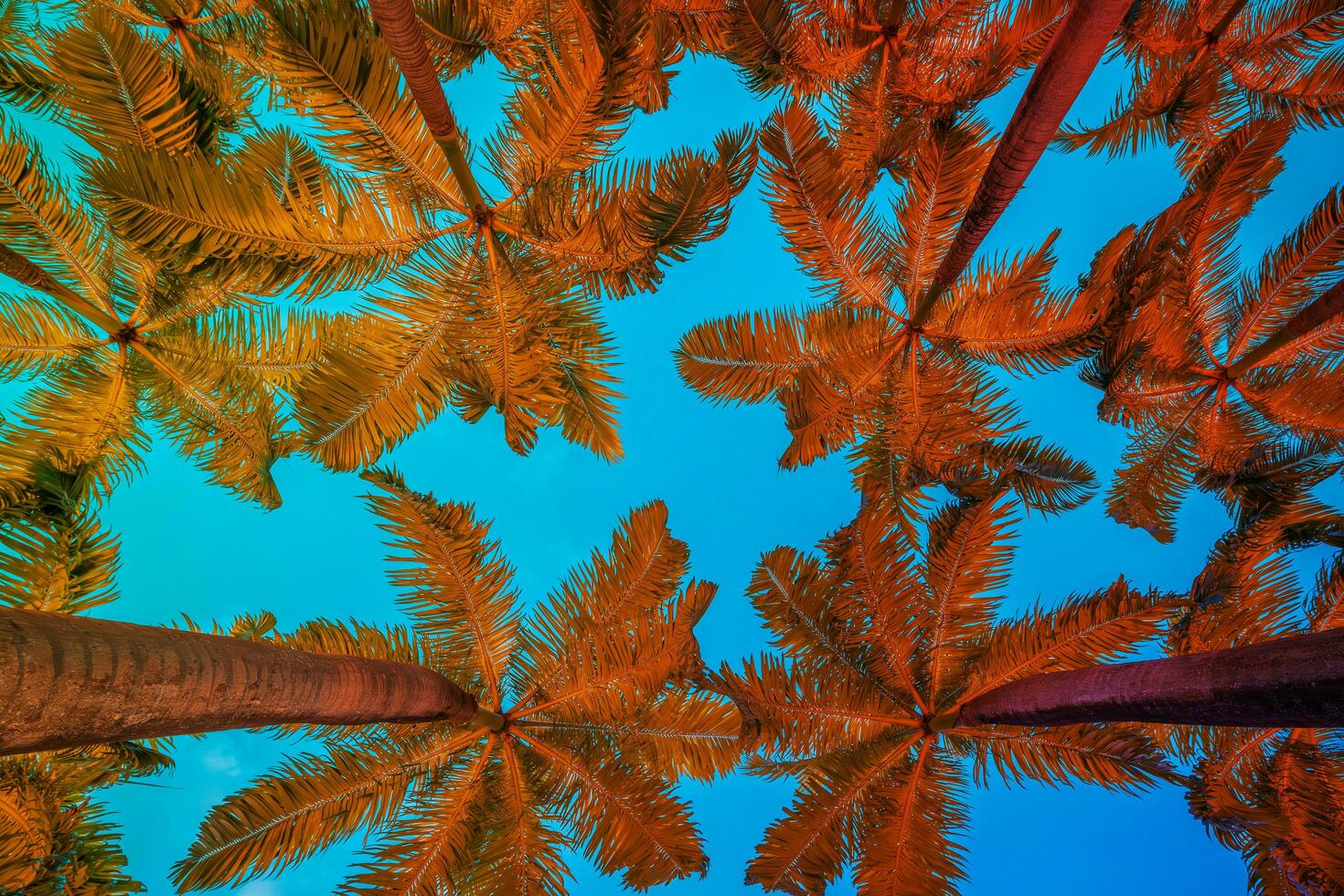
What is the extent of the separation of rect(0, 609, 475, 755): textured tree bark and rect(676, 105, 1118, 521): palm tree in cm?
407

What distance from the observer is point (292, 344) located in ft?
20.3

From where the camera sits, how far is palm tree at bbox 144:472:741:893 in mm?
4750

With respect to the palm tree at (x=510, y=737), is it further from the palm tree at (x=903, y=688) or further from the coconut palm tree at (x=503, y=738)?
the palm tree at (x=903, y=688)

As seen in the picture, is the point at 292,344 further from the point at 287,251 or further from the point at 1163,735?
the point at 1163,735

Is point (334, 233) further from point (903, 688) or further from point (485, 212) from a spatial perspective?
point (903, 688)

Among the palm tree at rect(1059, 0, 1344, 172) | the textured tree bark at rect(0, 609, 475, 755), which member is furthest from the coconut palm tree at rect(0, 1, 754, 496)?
the palm tree at rect(1059, 0, 1344, 172)

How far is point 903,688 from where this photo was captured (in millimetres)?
5273

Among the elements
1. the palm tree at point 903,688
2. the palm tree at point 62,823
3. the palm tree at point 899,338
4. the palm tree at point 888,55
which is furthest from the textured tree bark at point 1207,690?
the palm tree at point 62,823

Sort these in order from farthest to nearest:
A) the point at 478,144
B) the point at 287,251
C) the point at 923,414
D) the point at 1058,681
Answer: the point at 923,414
the point at 478,144
the point at 287,251
the point at 1058,681

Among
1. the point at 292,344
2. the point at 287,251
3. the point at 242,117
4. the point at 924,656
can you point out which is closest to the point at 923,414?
the point at 924,656

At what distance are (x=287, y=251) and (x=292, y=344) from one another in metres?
2.24

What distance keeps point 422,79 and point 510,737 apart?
4525mm

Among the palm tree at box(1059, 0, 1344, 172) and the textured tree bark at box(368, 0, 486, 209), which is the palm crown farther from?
the palm tree at box(1059, 0, 1344, 172)

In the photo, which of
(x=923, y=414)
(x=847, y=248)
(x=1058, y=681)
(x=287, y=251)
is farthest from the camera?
(x=923, y=414)
